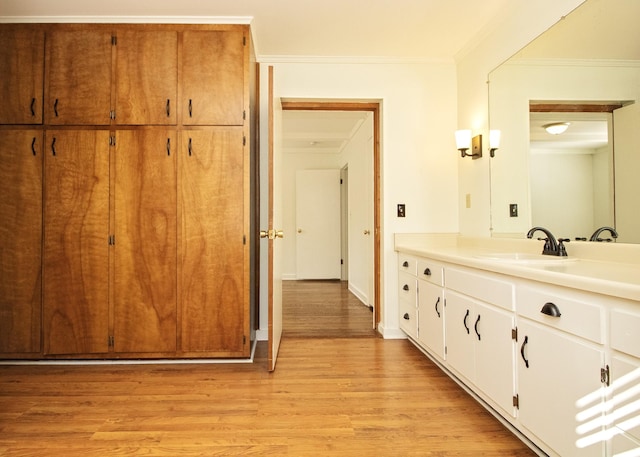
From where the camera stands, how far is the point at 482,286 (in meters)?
1.80

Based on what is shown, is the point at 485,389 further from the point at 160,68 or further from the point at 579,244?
the point at 160,68

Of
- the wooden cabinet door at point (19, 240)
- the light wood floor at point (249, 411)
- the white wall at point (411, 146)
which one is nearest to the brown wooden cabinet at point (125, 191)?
the wooden cabinet door at point (19, 240)

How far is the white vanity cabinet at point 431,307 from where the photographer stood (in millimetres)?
2303

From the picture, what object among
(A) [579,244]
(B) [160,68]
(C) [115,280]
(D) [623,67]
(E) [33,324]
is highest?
(B) [160,68]

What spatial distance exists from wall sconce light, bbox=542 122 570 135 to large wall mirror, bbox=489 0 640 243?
2 cm

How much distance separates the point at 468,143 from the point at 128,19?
2613mm

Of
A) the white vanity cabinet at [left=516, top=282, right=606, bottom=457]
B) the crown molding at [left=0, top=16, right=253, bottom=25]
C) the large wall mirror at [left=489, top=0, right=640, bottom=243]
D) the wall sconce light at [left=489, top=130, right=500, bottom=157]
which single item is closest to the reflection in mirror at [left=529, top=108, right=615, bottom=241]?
the large wall mirror at [left=489, top=0, right=640, bottom=243]

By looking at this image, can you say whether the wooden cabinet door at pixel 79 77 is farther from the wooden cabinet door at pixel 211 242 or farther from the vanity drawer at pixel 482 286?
the vanity drawer at pixel 482 286

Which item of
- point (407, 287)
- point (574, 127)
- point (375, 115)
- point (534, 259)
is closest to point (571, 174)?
point (574, 127)

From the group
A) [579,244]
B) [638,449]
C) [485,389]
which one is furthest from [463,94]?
[638,449]

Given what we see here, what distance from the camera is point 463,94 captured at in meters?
3.08

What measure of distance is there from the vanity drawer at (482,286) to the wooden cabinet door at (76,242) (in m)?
2.25

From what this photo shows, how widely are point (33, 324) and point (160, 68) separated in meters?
1.94

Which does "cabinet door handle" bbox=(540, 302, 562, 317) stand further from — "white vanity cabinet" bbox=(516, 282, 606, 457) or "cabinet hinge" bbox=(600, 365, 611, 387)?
"cabinet hinge" bbox=(600, 365, 611, 387)
